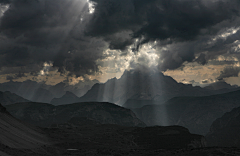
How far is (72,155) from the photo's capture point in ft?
257

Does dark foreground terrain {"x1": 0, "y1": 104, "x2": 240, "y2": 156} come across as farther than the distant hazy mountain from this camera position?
Yes

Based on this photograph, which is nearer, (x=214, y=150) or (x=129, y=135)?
(x=214, y=150)

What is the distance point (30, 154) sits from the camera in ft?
214

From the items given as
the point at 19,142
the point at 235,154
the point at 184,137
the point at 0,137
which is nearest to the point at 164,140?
the point at 184,137

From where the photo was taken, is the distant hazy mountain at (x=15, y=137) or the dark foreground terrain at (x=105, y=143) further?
the dark foreground terrain at (x=105, y=143)

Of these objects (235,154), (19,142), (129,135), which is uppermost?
(129,135)

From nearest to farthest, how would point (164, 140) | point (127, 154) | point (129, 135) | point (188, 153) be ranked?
point (188, 153) < point (127, 154) < point (164, 140) < point (129, 135)

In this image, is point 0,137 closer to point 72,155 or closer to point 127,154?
point 72,155

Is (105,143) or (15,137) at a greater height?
(105,143)

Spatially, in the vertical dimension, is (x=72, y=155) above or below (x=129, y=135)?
below

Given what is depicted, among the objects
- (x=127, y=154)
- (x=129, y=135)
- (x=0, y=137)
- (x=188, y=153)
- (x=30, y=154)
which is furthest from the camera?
(x=129, y=135)

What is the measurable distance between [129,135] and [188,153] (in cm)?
7298

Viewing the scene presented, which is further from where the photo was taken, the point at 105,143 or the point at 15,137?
the point at 105,143

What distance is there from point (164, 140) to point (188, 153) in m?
Result: 50.3
